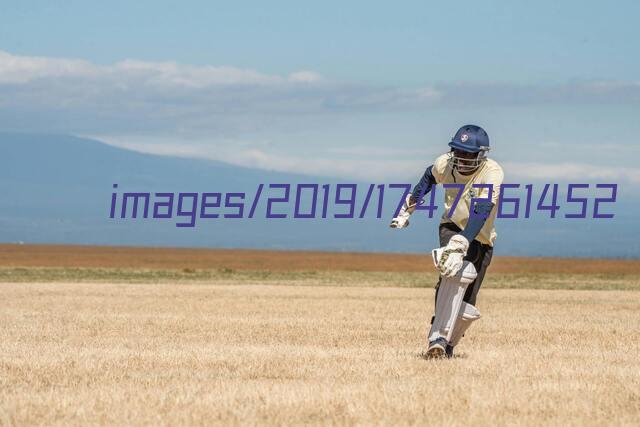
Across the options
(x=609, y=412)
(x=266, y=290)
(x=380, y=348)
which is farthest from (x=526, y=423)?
(x=266, y=290)

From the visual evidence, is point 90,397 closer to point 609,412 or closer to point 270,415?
point 270,415

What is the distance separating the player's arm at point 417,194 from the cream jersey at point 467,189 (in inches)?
3.1

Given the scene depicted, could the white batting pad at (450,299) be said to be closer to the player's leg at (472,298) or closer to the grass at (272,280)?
the player's leg at (472,298)

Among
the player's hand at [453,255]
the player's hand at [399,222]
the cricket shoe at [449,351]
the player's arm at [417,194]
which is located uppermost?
→ the player's arm at [417,194]

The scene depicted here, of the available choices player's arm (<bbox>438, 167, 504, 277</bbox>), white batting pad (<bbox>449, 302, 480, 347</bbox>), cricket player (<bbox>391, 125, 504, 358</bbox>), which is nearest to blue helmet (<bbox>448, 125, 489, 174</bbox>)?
cricket player (<bbox>391, 125, 504, 358</bbox>)

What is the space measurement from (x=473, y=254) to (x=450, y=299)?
0.56m

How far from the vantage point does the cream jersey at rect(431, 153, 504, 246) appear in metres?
12.3

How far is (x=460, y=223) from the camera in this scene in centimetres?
1259

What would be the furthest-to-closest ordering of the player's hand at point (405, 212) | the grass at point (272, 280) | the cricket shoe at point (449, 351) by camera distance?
the grass at point (272, 280)
the cricket shoe at point (449, 351)
the player's hand at point (405, 212)

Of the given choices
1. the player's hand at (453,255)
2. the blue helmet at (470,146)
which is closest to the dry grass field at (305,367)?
the player's hand at (453,255)

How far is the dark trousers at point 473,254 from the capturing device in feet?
41.7

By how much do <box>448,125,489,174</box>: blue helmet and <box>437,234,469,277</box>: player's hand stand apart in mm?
764

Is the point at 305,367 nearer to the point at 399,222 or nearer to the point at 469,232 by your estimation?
the point at 399,222

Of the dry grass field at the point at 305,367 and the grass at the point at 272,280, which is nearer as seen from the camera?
the dry grass field at the point at 305,367
